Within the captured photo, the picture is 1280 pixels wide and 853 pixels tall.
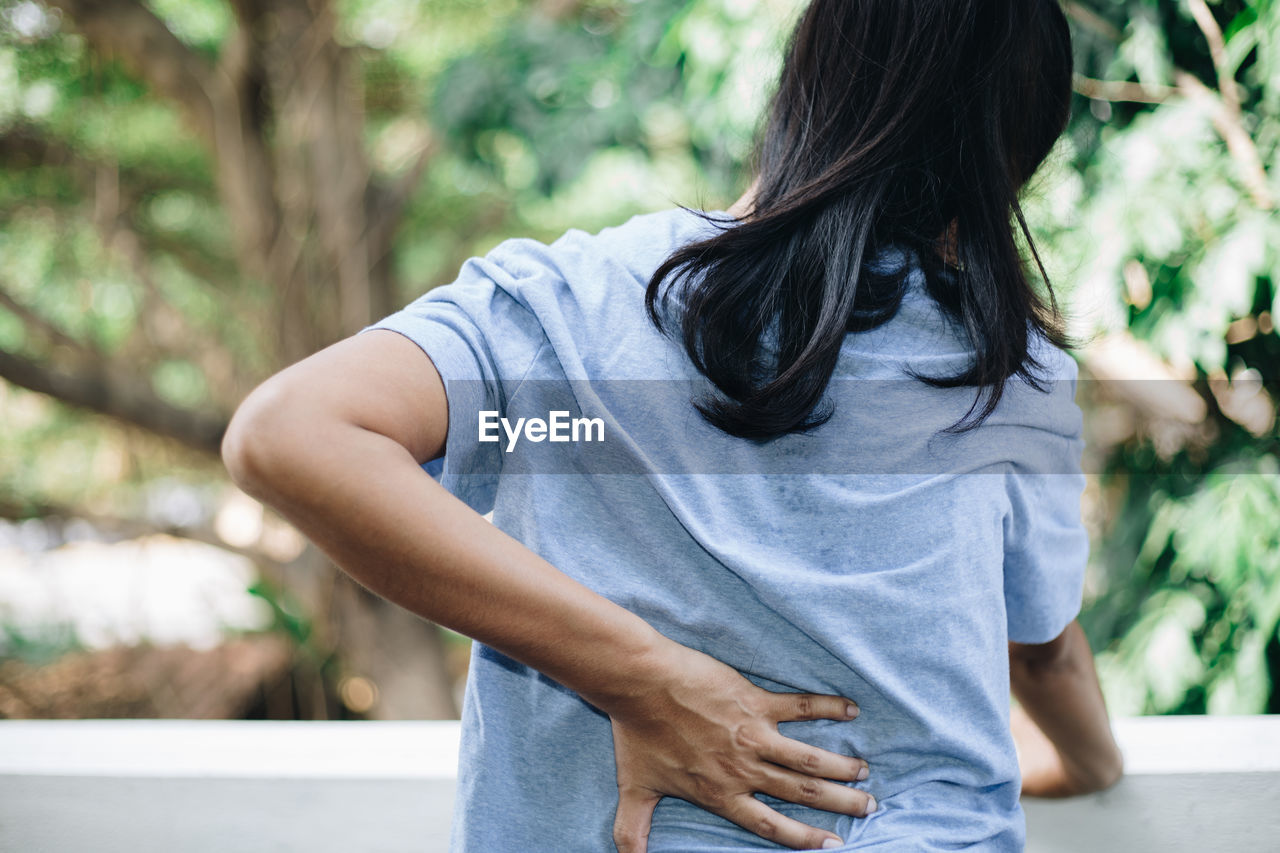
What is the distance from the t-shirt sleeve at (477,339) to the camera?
529 mm

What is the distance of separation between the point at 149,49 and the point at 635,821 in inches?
128

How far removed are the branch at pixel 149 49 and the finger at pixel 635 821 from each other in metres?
3.23

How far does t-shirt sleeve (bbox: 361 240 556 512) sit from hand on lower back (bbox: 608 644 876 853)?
176 mm

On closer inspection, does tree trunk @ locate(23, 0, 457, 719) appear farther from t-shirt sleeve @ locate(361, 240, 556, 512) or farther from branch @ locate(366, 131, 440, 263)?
t-shirt sleeve @ locate(361, 240, 556, 512)

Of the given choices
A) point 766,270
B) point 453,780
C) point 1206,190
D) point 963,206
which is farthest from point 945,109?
point 1206,190

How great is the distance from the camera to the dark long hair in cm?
56

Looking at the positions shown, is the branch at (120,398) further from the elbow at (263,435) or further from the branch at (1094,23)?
the elbow at (263,435)

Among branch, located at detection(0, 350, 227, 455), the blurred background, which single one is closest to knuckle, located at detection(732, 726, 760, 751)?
the blurred background

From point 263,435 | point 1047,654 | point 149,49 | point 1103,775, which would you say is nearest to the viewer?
point 263,435

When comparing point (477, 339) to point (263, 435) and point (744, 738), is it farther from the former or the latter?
point (744, 738)

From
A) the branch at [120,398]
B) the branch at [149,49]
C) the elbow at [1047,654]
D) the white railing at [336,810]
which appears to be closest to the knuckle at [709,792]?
the elbow at [1047,654]

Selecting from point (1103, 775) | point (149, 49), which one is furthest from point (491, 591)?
point (149, 49)

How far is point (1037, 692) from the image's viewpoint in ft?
2.79

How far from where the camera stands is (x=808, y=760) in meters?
0.56
